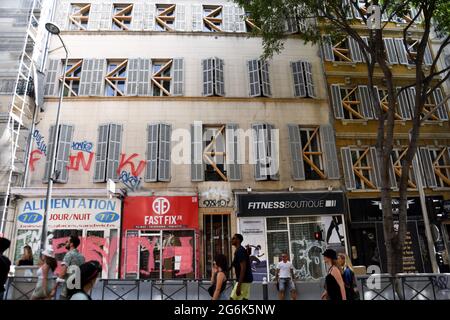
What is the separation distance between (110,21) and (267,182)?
10.7 m

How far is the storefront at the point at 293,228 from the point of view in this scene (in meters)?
13.5

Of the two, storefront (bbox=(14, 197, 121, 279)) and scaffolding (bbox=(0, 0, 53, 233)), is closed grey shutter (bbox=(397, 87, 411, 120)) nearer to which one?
storefront (bbox=(14, 197, 121, 279))

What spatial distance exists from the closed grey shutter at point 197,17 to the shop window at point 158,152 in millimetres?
5515

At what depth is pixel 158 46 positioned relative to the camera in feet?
52.7

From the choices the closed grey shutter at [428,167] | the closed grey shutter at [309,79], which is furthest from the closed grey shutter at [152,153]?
the closed grey shutter at [428,167]

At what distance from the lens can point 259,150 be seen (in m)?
14.7

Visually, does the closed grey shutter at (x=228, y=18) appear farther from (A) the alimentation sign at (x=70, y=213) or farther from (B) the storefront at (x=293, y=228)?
(A) the alimentation sign at (x=70, y=213)

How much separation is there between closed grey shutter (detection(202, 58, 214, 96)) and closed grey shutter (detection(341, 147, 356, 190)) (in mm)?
6521

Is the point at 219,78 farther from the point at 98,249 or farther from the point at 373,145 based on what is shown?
the point at 98,249

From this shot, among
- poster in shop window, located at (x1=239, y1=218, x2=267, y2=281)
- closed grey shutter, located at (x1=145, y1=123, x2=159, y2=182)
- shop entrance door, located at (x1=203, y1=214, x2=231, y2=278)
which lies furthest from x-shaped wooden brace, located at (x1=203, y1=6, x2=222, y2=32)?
poster in shop window, located at (x1=239, y1=218, x2=267, y2=281)

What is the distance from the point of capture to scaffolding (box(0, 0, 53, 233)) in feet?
38.3
